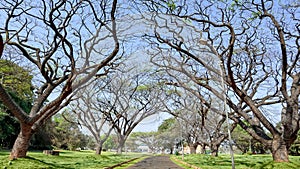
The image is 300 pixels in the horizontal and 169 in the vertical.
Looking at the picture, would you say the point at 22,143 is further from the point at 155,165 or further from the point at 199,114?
the point at 199,114

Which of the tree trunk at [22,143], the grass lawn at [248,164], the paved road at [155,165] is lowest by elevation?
the paved road at [155,165]

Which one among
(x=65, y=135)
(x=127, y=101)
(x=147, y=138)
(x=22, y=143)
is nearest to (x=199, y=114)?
(x=127, y=101)

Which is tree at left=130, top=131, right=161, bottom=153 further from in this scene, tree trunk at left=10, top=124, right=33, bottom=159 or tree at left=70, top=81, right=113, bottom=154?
tree trunk at left=10, top=124, right=33, bottom=159

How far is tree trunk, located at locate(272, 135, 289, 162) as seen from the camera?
12.1 metres

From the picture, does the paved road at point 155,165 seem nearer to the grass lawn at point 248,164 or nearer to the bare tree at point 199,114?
the grass lawn at point 248,164

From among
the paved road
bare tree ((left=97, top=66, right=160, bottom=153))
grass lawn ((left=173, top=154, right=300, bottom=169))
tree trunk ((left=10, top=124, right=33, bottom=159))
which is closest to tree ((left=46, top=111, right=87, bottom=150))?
bare tree ((left=97, top=66, right=160, bottom=153))

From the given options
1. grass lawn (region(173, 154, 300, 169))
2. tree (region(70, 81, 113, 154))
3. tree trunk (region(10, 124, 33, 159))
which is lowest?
grass lawn (region(173, 154, 300, 169))

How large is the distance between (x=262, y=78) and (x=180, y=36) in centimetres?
733

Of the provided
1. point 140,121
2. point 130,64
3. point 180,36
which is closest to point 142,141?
point 140,121

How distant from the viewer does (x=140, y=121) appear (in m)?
33.6

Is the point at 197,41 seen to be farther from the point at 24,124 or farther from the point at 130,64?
the point at 24,124

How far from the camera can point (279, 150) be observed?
12250 millimetres

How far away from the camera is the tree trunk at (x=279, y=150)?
12.1 metres

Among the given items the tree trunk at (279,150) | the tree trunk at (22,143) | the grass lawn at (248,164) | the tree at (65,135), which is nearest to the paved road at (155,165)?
the grass lawn at (248,164)
